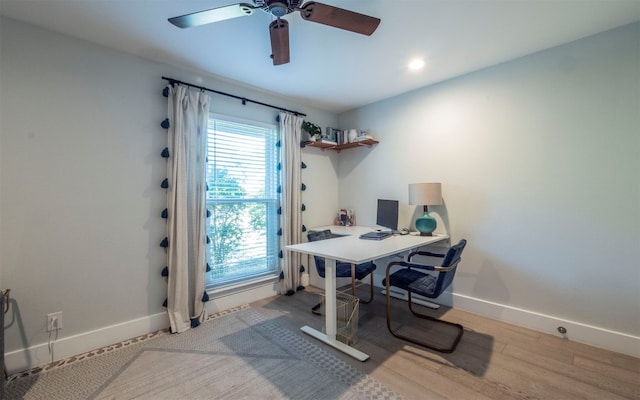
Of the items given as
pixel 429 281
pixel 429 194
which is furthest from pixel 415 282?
pixel 429 194

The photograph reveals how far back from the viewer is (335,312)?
2.17m

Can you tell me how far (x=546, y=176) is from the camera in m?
2.38

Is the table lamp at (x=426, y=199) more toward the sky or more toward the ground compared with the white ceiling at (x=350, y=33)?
more toward the ground

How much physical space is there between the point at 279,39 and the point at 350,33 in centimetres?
69

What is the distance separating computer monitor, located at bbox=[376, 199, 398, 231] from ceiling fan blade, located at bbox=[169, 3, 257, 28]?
8.08ft

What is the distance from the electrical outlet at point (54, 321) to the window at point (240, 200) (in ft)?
3.68

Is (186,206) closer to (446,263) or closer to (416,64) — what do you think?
(446,263)

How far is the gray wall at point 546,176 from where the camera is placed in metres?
2.06

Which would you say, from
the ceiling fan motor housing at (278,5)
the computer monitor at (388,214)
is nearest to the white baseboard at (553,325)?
the computer monitor at (388,214)

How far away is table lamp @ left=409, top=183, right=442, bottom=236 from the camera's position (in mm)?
2814

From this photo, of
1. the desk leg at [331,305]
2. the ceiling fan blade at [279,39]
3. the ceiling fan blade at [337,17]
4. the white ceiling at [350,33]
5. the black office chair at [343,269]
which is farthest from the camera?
the black office chair at [343,269]

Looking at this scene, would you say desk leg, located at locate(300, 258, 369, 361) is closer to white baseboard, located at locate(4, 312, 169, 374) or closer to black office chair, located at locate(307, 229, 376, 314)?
black office chair, located at locate(307, 229, 376, 314)

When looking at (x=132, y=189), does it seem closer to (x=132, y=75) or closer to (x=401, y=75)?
(x=132, y=75)

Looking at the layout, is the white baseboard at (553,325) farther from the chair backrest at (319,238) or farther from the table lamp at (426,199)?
the chair backrest at (319,238)
